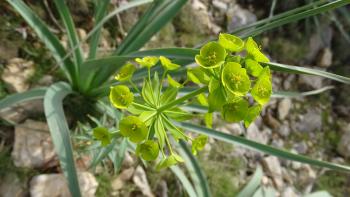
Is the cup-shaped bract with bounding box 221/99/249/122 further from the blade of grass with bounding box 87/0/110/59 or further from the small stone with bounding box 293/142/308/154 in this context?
the small stone with bounding box 293/142/308/154

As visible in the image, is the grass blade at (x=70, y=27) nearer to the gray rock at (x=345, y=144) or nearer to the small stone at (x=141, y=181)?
the small stone at (x=141, y=181)

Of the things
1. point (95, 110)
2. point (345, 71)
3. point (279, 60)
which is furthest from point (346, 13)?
point (95, 110)

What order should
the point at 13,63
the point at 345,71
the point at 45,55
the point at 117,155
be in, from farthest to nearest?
1. the point at 345,71
2. the point at 45,55
3. the point at 13,63
4. the point at 117,155

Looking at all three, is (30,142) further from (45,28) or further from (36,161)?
(45,28)

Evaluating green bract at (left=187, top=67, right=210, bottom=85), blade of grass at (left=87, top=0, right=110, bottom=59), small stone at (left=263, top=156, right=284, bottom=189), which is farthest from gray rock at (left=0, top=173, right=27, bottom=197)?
small stone at (left=263, top=156, right=284, bottom=189)

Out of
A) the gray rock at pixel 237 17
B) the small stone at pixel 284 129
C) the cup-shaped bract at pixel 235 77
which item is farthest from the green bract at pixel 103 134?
the small stone at pixel 284 129
